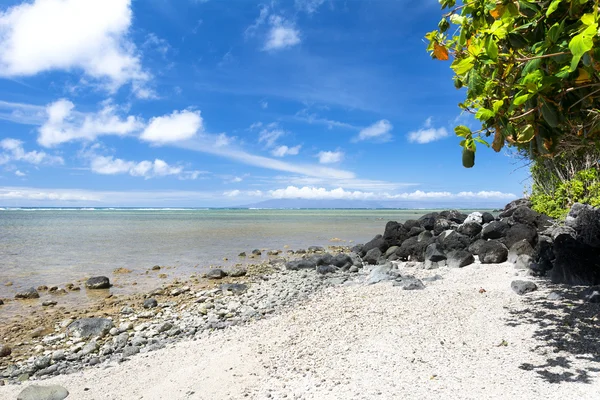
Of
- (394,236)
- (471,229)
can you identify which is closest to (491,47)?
(471,229)

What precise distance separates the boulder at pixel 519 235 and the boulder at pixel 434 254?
6.50 feet

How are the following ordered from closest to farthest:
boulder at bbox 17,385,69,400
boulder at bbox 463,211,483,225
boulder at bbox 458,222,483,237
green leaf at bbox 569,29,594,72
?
green leaf at bbox 569,29,594,72, boulder at bbox 17,385,69,400, boulder at bbox 458,222,483,237, boulder at bbox 463,211,483,225

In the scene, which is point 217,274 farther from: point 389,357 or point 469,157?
point 469,157

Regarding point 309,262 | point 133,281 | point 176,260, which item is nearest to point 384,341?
point 309,262

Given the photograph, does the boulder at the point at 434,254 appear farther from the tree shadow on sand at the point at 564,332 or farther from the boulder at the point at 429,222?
the boulder at the point at 429,222

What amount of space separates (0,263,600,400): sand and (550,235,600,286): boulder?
30.8 inches

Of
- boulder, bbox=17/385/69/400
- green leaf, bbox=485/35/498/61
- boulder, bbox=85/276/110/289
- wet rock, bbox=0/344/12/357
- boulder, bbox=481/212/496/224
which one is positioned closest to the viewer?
green leaf, bbox=485/35/498/61

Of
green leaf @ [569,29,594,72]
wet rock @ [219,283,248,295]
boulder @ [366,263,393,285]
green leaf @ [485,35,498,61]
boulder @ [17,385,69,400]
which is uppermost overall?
green leaf @ [485,35,498,61]

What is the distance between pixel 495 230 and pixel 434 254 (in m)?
2.57

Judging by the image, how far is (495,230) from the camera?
13047mm

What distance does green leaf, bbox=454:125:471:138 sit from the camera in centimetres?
335

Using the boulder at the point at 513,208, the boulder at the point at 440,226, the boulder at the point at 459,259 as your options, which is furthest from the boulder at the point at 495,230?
the boulder at the point at 440,226

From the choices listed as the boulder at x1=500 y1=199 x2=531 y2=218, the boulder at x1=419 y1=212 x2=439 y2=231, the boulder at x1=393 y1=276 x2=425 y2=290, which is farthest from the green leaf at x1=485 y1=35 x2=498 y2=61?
the boulder at x1=419 y1=212 x2=439 y2=231

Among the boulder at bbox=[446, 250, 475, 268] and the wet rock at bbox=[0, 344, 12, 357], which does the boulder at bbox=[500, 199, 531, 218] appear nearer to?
the boulder at bbox=[446, 250, 475, 268]
